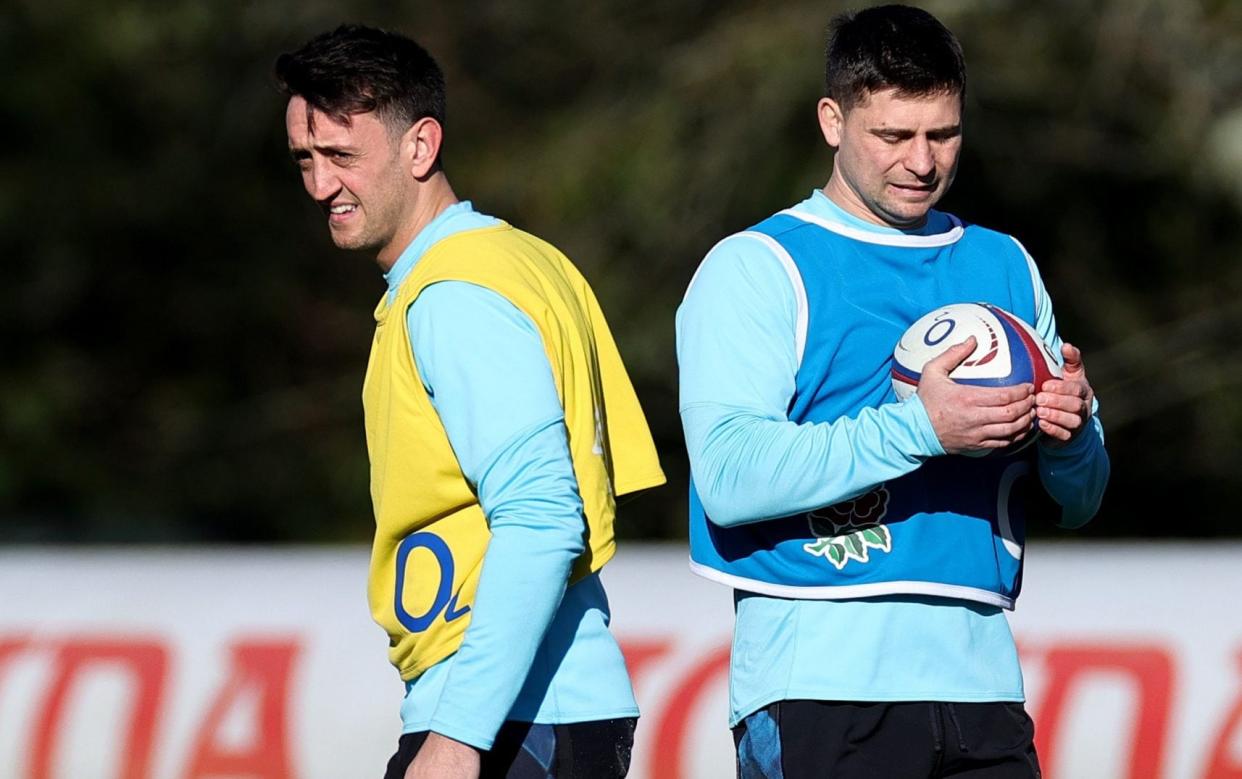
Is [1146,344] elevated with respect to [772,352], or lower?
elevated

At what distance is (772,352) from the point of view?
2.78 metres

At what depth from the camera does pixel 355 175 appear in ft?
9.55

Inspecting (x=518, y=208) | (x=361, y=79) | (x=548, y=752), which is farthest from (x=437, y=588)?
(x=518, y=208)

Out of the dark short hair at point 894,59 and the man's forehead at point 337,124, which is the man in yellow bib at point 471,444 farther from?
the dark short hair at point 894,59

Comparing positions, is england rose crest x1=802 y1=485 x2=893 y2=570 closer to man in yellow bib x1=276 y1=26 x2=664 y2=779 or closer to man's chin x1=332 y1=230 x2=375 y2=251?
man in yellow bib x1=276 y1=26 x2=664 y2=779

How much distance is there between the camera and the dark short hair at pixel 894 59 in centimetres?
284

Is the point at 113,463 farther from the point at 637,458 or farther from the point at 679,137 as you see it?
→ the point at 637,458

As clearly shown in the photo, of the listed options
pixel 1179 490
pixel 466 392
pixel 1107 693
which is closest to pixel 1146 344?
pixel 1179 490

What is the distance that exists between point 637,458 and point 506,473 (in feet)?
1.48

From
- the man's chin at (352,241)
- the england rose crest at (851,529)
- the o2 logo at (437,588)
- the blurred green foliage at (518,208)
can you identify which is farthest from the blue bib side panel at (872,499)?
the blurred green foliage at (518,208)

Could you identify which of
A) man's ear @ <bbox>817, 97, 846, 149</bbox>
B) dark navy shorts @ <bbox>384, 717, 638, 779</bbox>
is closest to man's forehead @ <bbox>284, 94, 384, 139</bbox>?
man's ear @ <bbox>817, 97, 846, 149</bbox>

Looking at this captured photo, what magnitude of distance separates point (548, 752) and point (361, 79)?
1.10 m

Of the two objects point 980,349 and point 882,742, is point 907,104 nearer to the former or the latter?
point 980,349

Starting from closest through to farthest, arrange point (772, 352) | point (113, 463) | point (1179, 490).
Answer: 1. point (772, 352)
2. point (1179, 490)
3. point (113, 463)
